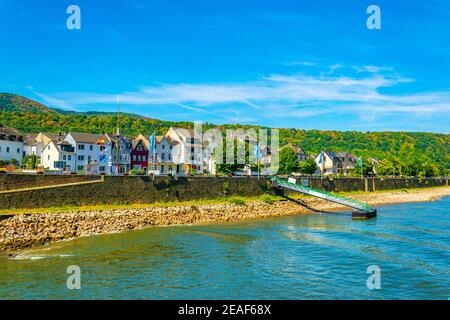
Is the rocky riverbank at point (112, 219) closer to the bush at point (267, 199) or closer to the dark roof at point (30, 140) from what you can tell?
the bush at point (267, 199)

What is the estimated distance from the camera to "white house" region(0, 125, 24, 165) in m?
69.9

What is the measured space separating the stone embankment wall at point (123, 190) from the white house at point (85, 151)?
21.0 m

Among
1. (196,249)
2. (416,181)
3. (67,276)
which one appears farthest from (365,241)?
(416,181)

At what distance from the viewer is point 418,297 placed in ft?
72.1

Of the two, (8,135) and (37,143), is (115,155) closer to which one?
(8,135)

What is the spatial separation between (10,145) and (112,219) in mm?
38794

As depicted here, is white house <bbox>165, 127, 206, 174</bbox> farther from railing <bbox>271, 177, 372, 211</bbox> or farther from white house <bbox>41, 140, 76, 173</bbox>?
railing <bbox>271, 177, 372, 211</bbox>

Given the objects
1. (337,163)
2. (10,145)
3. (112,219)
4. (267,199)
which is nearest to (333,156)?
(337,163)

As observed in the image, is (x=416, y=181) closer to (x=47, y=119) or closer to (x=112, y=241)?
(x=112, y=241)

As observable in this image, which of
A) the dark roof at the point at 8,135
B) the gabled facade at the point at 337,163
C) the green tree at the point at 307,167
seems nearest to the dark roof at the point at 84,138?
the dark roof at the point at 8,135

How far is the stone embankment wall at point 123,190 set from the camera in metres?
42.9

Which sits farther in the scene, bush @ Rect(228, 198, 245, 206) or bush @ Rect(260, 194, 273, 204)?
bush @ Rect(260, 194, 273, 204)

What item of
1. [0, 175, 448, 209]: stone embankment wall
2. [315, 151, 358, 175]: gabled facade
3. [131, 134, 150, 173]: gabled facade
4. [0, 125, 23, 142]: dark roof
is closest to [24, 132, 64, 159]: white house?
[0, 125, 23, 142]: dark roof

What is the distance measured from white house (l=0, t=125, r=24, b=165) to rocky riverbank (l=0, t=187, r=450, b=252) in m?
36.1
